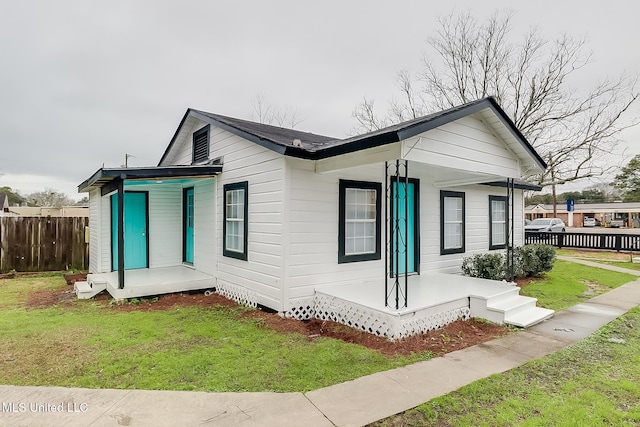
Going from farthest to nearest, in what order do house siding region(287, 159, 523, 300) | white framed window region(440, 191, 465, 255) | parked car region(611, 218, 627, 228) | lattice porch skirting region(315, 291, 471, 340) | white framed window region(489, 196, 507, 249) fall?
1. parked car region(611, 218, 627, 228)
2. white framed window region(489, 196, 507, 249)
3. white framed window region(440, 191, 465, 255)
4. house siding region(287, 159, 523, 300)
5. lattice porch skirting region(315, 291, 471, 340)

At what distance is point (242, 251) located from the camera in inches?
269

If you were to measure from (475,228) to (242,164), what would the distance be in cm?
670

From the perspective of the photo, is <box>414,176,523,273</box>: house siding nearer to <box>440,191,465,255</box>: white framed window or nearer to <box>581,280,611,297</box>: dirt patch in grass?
<box>440,191,465,255</box>: white framed window

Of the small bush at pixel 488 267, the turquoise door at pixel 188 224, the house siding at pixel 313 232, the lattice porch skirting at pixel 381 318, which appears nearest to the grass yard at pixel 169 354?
the lattice porch skirting at pixel 381 318

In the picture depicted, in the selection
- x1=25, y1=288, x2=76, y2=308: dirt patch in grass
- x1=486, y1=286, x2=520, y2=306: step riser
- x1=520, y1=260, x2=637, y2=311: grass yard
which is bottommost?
x1=520, y1=260, x2=637, y2=311: grass yard

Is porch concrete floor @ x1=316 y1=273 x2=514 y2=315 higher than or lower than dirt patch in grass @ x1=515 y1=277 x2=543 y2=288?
higher

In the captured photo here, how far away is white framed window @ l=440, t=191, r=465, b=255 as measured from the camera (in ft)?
28.1

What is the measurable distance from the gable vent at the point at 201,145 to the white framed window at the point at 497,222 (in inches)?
322

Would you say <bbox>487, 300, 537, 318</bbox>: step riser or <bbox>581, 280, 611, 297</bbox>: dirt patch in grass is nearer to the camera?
<bbox>487, 300, 537, 318</bbox>: step riser

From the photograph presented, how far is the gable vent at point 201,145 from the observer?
28.2 feet

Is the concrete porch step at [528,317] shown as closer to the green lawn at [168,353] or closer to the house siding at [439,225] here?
the green lawn at [168,353]

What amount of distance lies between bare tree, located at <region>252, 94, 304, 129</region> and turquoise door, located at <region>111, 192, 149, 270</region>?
49.0ft

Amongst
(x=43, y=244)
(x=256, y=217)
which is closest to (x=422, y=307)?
(x=256, y=217)

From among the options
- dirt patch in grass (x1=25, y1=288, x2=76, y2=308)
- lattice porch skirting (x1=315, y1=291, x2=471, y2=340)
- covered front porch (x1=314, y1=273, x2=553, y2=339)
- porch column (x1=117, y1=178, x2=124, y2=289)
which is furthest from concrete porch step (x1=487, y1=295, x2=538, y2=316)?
dirt patch in grass (x1=25, y1=288, x2=76, y2=308)
